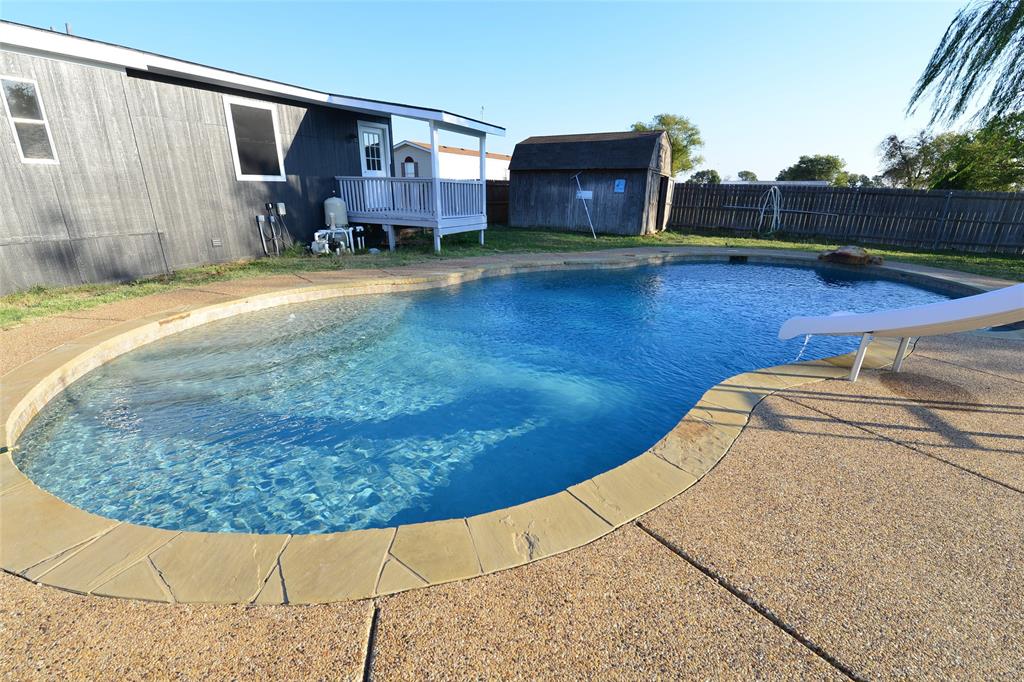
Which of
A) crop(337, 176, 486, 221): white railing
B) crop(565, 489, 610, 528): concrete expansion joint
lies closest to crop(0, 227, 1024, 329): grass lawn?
crop(337, 176, 486, 221): white railing

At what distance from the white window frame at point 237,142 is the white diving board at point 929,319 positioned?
10.1m

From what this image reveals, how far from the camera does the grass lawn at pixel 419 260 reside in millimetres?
6184

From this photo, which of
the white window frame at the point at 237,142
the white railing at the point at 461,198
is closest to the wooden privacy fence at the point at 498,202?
the white railing at the point at 461,198

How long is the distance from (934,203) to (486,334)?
52.6ft

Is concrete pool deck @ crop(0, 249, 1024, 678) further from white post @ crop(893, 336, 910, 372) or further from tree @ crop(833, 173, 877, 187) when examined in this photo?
A: tree @ crop(833, 173, 877, 187)

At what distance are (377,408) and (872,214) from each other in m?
17.7

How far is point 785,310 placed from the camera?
25.5 feet

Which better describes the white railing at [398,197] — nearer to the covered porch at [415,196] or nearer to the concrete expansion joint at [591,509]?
the covered porch at [415,196]

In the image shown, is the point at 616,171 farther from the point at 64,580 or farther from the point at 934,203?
the point at 64,580

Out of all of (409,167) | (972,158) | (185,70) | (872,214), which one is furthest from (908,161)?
(185,70)

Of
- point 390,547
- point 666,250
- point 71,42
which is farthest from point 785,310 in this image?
point 71,42

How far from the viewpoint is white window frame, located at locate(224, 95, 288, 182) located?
8656 mm

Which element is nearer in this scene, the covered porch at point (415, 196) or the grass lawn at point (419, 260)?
the grass lawn at point (419, 260)

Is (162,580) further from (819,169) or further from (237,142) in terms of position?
(819,169)
